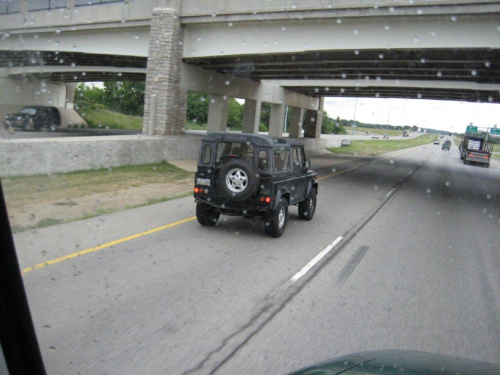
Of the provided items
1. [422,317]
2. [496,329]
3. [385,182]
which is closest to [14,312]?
[422,317]

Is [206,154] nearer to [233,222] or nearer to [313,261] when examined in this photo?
[233,222]

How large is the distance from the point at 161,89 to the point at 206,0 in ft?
16.1

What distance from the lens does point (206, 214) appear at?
1055 cm

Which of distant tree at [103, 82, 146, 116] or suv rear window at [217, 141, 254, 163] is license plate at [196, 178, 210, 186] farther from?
distant tree at [103, 82, 146, 116]

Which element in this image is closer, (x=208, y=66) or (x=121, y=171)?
(x=121, y=171)

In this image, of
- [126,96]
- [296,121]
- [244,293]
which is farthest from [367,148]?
[244,293]

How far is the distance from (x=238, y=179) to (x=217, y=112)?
2326cm

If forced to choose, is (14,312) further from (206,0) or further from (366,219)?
(206,0)

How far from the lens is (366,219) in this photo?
527 inches

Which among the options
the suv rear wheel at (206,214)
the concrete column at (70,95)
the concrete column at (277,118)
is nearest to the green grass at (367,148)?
the concrete column at (277,118)

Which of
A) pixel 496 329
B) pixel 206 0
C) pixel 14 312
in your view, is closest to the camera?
pixel 14 312

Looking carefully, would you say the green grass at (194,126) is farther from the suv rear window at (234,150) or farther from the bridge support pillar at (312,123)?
the suv rear window at (234,150)

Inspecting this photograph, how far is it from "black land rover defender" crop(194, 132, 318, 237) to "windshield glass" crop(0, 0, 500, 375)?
0.04m

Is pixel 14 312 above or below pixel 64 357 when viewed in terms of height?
above
